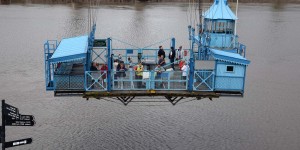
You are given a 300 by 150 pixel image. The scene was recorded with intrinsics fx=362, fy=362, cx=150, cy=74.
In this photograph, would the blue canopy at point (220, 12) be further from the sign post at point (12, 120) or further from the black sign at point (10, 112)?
the black sign at point (10, 112)

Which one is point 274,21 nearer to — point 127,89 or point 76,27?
point 76,27

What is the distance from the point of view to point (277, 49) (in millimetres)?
56344

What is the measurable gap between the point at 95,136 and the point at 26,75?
17004mm

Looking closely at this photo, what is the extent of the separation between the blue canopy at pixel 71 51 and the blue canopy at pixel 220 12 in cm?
1252

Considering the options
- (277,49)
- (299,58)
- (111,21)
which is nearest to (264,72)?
(299,58)

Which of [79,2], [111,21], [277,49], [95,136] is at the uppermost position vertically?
[79,2]

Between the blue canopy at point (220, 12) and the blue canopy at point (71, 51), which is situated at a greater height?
the blue canopy at point (220, 12)

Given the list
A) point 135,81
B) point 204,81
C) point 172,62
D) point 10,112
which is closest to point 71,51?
point 135,81

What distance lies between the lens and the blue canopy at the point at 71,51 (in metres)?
18.9

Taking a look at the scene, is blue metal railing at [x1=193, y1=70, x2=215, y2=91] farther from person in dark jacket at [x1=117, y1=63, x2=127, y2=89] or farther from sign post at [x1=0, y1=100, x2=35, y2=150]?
sign post at [x1=0, y1=100, x2=35, y2=150]

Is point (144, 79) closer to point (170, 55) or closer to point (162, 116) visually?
point (170, 55)

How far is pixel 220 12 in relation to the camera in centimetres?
3109

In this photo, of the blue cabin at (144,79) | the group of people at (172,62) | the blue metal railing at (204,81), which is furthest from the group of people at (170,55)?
the blue metal railing at (204,81)

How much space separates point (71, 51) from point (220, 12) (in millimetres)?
15777
